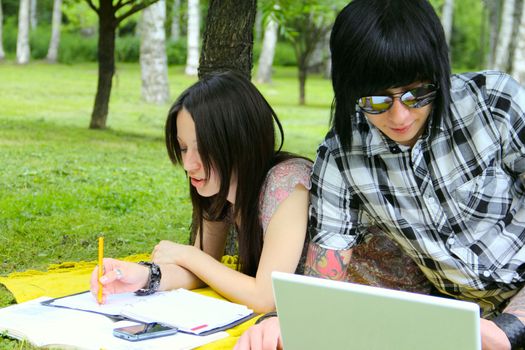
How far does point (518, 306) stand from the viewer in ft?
7.93

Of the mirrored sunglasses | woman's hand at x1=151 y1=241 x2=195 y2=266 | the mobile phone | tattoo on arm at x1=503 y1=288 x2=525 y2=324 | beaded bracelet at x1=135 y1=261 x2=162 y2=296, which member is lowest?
the mobile phone

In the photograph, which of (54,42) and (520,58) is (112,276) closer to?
(520,58)

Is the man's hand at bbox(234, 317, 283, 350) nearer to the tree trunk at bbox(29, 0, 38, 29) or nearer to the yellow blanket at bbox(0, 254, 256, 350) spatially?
the yellow blanket at bbox(0, 254, 256, 350)

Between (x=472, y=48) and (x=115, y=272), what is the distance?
27.3 m

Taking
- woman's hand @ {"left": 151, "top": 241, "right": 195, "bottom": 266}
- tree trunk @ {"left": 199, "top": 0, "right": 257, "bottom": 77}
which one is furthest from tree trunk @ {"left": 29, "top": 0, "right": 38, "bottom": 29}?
woman's hand @ {"left": 151, "top": 241, "right": 195, "bottom": 266}

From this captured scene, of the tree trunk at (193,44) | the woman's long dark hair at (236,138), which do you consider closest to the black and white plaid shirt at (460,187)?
the woman's long dark hair at (236,138)

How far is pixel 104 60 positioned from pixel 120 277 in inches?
234

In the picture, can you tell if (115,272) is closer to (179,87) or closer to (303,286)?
(303,286)

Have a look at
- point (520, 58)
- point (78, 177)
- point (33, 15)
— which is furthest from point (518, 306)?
point (33, 15)

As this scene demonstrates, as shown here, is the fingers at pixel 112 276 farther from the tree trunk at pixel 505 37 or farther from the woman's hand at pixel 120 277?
the tree trunk at pixel 505 37

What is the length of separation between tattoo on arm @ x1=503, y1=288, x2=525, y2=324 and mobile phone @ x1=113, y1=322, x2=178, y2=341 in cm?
94

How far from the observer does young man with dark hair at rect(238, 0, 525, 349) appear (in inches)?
89.9

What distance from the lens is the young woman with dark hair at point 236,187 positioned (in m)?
2.78

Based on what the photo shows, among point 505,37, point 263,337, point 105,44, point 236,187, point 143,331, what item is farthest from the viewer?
point 505,37
